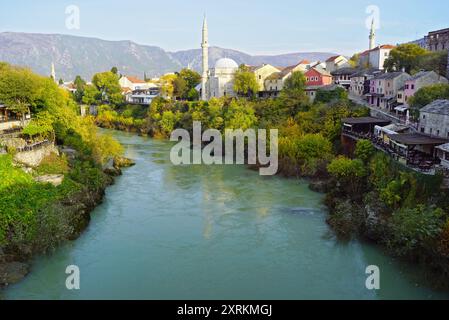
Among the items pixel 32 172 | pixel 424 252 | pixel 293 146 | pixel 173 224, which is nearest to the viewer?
pixel 424 252

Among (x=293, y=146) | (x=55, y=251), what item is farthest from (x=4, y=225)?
(x=293, y=146)

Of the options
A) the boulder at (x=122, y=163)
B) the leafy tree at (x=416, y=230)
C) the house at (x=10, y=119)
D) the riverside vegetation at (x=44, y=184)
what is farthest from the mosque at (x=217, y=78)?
the leafy tree at (x=416, y=230)

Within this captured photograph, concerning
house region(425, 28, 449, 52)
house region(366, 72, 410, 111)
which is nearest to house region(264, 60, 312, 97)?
house region(366, 72, 410, 111)

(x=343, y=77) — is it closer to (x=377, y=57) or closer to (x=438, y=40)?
(x=377, y=57)

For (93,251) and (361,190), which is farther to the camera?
(361,190)
